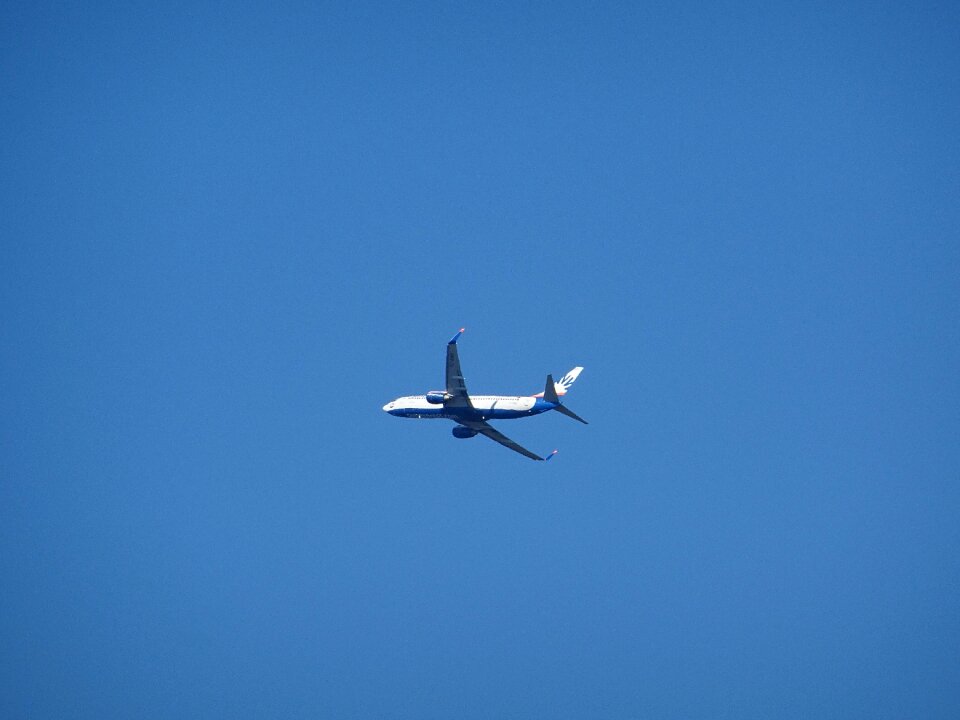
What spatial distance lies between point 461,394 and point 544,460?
11.2m

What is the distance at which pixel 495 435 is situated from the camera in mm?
97750

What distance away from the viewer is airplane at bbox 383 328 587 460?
297ft

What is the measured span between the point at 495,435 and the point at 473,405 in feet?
15.6

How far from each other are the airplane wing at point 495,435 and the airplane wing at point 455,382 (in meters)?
3.01

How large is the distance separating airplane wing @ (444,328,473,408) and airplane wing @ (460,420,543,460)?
3010 millimetres

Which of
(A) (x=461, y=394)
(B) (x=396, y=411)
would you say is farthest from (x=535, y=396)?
(B) (x=396, y=411)

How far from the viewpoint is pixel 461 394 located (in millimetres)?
92438

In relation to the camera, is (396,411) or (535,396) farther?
(396,411)

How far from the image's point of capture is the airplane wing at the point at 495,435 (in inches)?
3787

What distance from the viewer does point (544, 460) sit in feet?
327

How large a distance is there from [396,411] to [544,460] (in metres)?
12.5

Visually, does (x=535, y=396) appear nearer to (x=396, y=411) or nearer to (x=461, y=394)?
Answer: (x=461, y=394)

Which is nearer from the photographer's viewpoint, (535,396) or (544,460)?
(535,396)

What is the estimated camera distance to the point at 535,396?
3647 inches
